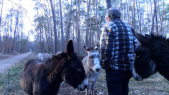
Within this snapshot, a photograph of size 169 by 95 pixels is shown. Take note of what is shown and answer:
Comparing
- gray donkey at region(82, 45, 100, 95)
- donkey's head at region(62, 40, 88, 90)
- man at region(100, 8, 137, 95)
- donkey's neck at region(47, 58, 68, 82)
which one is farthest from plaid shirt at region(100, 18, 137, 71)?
gray donkey at region(82, 45, 100, 95)

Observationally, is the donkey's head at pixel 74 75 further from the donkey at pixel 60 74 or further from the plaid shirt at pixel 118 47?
the plaid shirt at pixel 118 47

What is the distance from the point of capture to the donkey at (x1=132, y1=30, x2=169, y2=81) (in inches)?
87.8

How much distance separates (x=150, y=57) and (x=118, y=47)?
2.06 feet

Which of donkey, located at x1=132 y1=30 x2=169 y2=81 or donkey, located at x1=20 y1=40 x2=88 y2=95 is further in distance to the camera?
donkey, located at x1=20 y1=40 x2=88 y2=95

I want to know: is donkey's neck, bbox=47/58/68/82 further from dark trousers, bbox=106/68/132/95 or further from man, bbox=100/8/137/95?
dark trousers, bbox=106/68/132/95

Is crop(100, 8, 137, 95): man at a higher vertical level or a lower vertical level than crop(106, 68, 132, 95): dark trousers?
higher

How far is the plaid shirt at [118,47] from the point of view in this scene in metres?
2.28

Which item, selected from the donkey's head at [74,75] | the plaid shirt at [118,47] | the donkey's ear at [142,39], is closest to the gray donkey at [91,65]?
the donkey's head at [74,75]

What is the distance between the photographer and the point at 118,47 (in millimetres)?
2312

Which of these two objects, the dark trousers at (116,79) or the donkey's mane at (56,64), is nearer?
the dark trousers at (116,79)

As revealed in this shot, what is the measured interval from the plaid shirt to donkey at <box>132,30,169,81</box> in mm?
154

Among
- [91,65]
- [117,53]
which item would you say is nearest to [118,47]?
[117,53]

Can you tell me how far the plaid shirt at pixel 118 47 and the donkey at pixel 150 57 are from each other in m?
0.15

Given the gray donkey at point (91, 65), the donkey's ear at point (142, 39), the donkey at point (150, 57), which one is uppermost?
the donkey's ear at point (142, 39)
